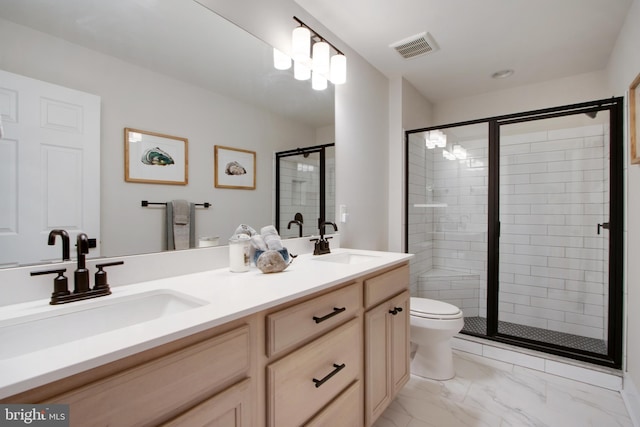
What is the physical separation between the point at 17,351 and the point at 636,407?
9.09ft

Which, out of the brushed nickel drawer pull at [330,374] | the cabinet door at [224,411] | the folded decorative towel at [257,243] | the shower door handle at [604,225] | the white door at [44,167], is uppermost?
the white door at [44,167]

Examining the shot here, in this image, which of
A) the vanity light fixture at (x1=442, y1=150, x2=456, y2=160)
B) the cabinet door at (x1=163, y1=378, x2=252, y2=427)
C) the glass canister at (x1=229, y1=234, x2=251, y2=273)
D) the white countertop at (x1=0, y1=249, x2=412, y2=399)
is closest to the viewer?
the white countertop at (x1=0, y1=249, x2=412, y2=399)

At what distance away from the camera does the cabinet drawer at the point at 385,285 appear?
4.61ft

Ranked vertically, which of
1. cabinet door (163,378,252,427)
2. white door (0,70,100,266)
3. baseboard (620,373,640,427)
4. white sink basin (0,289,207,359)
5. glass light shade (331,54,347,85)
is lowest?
baseboard (620,373,640,427)

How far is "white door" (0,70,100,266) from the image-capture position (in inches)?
34.0

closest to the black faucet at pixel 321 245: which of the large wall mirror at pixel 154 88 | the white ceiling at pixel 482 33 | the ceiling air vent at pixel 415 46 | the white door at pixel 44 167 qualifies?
the large wall mirror at pixel 154 88

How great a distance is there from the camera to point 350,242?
7.55 ft

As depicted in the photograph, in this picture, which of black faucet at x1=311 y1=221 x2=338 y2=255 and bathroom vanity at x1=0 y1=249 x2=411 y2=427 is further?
black faucet at x1=311 y1=221 x2=338 y2=255

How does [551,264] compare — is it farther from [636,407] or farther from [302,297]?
[302,297]

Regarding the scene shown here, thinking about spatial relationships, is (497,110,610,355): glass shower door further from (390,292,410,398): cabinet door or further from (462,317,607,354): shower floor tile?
(390,292,410,398): cabinet door

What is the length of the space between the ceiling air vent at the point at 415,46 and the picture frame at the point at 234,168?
1.54m

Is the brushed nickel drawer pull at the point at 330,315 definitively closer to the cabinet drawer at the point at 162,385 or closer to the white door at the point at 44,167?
the cabinet drawer at the point at 162,385

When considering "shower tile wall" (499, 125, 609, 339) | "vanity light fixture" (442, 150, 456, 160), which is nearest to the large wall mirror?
"vanity light fixture" (442, 150, 456, 160)

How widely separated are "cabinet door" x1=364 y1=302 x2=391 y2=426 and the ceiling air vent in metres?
1.92
